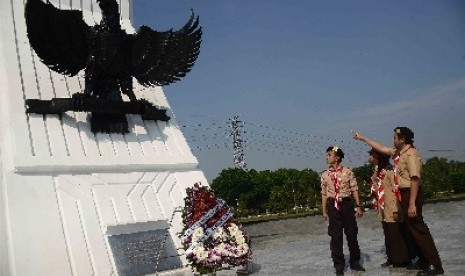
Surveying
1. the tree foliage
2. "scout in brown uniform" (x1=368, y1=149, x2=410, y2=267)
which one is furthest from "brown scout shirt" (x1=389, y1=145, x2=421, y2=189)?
the tree foliage

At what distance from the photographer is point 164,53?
7.47 m

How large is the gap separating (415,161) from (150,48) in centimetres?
451

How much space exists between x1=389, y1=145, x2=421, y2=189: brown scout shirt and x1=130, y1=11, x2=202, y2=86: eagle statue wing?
13.2ft

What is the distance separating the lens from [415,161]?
16.7 feet

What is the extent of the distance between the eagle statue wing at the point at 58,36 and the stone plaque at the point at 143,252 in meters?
2.64

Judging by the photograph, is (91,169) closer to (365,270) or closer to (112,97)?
(112,97)

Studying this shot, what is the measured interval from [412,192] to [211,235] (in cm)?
237

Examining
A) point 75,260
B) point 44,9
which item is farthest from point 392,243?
point 44,9

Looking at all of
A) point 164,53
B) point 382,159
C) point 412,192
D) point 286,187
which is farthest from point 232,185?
point 412,192

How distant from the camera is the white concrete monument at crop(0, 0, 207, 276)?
16.7 ft

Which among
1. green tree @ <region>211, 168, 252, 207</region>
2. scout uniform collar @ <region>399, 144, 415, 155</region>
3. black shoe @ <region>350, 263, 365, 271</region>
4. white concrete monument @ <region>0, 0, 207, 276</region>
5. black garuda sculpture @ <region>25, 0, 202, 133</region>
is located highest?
green tree @ <region>211, 168, 252, 207</region>

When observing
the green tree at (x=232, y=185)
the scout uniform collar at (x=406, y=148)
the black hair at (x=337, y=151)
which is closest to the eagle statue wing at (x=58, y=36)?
the black hair at (x=337, y=151)

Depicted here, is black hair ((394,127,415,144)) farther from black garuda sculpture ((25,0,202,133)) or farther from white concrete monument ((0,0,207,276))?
black garuda sculpture ((25,0,202,133))

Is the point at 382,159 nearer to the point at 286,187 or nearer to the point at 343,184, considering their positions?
the point at 343,184
